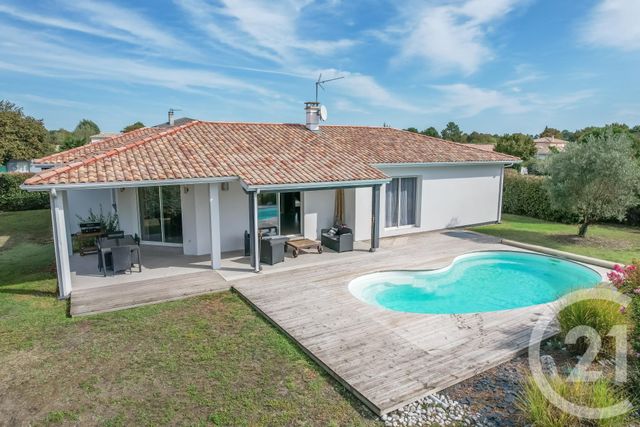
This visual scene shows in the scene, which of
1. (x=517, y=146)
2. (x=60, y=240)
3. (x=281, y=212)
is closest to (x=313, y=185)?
(x=281, y=212)

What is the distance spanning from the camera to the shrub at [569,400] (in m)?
5.30

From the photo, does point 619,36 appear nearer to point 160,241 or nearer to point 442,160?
point 442,160

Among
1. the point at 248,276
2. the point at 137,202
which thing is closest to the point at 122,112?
the point at 137,202

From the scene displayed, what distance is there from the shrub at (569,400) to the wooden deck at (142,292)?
8.86 meters

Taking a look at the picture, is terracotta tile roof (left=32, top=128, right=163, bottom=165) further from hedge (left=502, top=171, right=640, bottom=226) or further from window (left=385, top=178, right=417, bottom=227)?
hedge (left=502, top=171, right=640, bottom=226)

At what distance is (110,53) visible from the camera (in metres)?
24.7

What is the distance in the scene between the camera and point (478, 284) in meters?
13.9

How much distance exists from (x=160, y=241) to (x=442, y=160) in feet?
47.5

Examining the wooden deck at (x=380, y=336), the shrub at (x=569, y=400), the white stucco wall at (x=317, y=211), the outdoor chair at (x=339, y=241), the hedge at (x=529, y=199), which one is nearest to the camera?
the shrub at (x=569, y=400)

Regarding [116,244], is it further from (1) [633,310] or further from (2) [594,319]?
(1) [633,310]

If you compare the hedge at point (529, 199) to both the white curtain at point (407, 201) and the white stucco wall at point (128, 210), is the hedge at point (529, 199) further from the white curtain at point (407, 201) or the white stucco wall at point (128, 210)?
the white stucco wall at point (128, 210)

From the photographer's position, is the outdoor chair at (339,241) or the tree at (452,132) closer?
the outdoor chair at (339,241)

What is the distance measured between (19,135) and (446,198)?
207ft

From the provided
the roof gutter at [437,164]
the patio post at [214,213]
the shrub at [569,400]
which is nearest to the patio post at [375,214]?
the roof gutter at [437,164]
